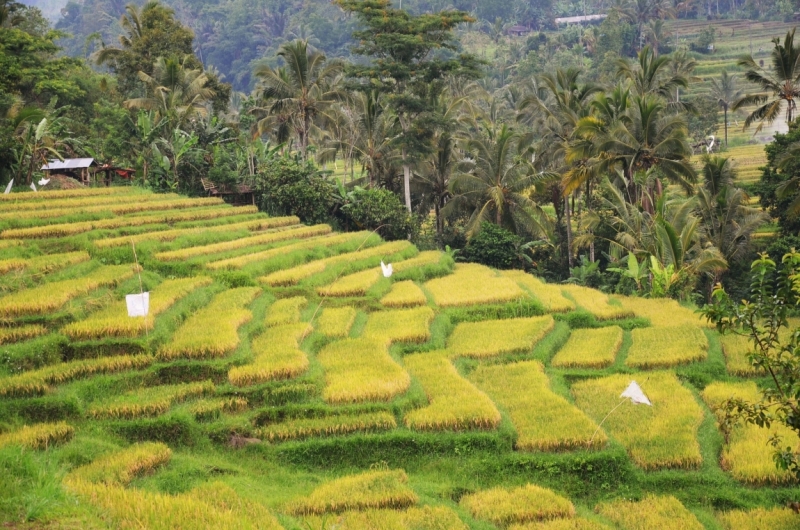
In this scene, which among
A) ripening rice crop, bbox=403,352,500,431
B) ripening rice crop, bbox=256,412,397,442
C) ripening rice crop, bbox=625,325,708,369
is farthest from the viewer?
ripening rice crop, bbox=625,325,708,369

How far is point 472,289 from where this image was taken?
1478 centimetres

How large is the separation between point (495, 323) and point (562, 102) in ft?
34.4

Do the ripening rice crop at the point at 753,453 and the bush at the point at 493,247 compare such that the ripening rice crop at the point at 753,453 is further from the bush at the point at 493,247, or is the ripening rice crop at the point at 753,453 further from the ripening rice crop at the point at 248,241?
the bush at the point at 493,247

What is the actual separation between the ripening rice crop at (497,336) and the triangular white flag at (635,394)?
2220 millimetres

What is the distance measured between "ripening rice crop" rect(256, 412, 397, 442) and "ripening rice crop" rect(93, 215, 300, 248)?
647cm

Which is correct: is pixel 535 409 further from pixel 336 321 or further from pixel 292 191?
pixel 292 191

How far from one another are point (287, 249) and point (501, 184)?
274 inches

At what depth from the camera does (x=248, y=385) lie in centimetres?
962

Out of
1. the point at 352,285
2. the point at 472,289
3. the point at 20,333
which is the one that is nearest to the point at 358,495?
the point at 20,333

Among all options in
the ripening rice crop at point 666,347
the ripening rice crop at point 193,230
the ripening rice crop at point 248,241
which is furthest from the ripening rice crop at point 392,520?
the ripening rice crop at point 193,230

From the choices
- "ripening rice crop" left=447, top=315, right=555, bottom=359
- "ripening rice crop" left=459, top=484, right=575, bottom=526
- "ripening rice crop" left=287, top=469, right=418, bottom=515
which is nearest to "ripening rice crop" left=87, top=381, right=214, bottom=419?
"ripening rice crop" left=287, top=469, right=418, bottom=515

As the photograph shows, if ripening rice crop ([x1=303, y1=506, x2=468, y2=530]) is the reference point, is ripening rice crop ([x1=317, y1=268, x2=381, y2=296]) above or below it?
above

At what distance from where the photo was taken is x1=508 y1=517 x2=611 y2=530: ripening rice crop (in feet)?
23.4

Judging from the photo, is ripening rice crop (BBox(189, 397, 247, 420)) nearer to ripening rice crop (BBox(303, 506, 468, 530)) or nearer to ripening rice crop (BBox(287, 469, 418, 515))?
ripening rice crop (BBox(287, 469, 418, 515))
